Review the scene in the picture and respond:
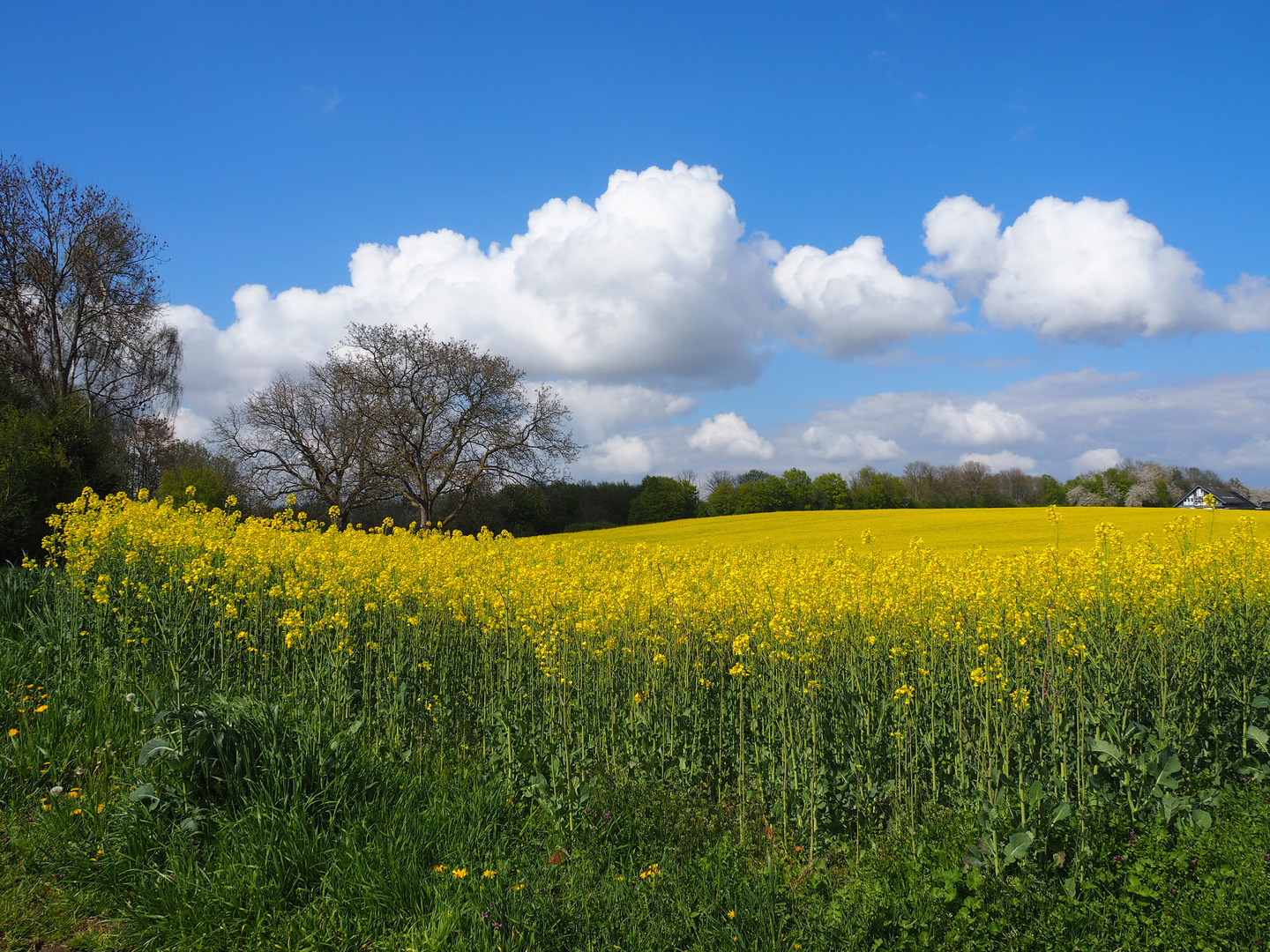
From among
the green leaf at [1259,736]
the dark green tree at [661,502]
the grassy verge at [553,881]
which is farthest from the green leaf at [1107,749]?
the dark green tree at [661,502]

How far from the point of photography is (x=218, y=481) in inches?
1325

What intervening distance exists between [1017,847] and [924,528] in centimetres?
2736

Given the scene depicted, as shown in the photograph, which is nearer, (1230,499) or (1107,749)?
(1107,749)

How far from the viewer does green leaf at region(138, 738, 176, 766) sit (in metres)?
3.65

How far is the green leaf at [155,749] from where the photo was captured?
12.0ft

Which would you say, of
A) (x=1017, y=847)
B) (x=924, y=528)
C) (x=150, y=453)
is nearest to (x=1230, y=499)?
(x=924, y=528)

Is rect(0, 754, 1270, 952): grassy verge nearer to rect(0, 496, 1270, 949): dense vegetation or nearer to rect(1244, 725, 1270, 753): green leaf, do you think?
rect(0, 496, 1270, 949): dense vegetation

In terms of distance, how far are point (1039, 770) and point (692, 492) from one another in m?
52.3

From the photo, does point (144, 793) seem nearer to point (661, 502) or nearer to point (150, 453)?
point (150, 453)

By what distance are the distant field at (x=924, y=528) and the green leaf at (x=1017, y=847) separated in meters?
14.9

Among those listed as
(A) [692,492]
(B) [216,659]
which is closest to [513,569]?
(B) [216,659]

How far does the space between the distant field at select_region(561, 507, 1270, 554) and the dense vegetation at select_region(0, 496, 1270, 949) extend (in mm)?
12577

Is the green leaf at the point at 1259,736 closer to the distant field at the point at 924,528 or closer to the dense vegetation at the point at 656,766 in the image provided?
the dense vegetation at the point at 656,766

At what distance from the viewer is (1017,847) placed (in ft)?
10.8
